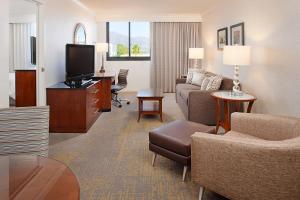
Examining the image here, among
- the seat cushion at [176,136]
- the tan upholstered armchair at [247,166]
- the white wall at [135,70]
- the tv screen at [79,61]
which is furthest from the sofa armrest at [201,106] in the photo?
the white wall at [135,70]

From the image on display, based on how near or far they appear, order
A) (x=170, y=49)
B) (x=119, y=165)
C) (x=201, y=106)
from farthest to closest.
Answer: (x=170, y=49)
(x=201, y=106)
(x=119, y=165)

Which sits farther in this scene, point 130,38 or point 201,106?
point 130,38

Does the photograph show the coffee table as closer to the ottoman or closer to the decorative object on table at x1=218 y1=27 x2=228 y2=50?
the ottoman

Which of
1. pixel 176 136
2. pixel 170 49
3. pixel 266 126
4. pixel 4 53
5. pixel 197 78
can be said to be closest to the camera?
pixel 266 126

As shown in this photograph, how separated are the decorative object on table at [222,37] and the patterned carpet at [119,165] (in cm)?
262

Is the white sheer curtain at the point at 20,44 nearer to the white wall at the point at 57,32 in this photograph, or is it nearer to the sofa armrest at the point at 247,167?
the white wall at the point at 57,32

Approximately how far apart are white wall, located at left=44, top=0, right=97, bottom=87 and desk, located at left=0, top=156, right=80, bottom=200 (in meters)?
3.24

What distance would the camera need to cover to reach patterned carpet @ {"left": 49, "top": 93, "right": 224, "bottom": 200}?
2.60 meters

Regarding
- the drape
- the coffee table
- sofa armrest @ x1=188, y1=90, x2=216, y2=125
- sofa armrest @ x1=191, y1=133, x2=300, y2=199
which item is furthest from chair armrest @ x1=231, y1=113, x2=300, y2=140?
the drape

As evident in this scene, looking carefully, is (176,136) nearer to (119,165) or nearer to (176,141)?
(176,141)

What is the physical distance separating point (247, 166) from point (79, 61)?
3932mm

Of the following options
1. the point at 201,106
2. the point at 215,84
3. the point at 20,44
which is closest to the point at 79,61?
the point at 201,106

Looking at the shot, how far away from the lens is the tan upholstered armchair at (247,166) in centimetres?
191

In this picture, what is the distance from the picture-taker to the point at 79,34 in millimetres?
6477
